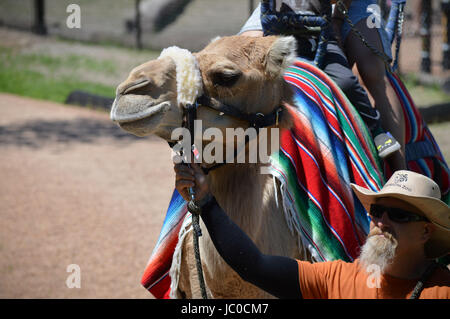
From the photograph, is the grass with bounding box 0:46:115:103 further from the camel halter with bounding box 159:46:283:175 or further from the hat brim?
the hat brim

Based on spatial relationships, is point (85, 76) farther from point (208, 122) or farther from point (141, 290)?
point (208, 122)

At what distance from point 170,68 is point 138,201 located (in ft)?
17.0

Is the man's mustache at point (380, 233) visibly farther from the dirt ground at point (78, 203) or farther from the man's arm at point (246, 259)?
the dirt ground at point (78, 203)

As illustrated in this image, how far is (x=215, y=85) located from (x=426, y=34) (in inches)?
451

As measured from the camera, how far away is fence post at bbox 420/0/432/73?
12.8m

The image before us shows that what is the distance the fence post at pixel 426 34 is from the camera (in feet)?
41.8

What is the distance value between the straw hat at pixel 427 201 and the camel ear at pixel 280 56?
2.49 feet

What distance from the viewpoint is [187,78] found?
2.49 meters

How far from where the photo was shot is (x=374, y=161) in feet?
10.8

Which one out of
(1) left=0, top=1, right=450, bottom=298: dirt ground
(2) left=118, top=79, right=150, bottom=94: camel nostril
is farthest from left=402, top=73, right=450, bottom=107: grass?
(2) left=118, top=79, right=150, bottom=94: camel nostril

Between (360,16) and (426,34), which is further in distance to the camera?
(426,34)

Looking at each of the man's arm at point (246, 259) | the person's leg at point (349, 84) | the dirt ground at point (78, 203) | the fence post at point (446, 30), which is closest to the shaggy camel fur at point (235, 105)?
the man's arm at point (246, 259)

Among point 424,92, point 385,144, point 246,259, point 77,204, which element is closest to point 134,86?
point 246,259

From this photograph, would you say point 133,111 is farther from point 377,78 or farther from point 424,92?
point 424,92
